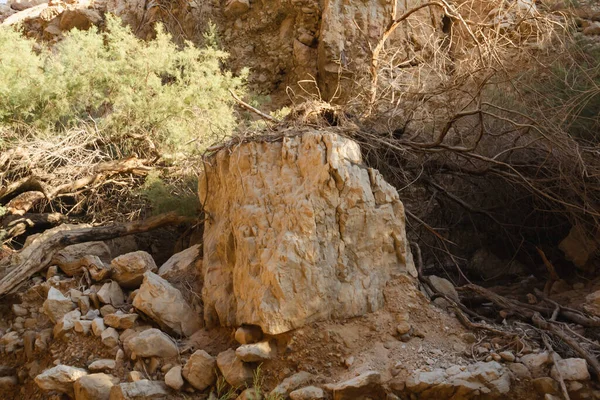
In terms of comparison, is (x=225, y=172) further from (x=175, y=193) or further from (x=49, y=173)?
(x=49, y=173)

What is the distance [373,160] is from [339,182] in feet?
4.25

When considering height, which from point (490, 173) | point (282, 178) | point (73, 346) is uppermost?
point (282, 178)

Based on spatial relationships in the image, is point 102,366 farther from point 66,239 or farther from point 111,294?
point 66,239

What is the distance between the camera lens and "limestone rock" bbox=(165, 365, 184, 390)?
13.7ft

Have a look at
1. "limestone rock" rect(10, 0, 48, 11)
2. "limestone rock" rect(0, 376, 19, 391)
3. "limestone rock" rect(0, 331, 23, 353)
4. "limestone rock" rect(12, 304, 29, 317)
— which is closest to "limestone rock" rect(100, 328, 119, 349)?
"limestone rock" rect(0, 376, 19, 391)

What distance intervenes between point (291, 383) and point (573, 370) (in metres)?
1.84

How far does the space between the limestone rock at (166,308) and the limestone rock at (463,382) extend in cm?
209

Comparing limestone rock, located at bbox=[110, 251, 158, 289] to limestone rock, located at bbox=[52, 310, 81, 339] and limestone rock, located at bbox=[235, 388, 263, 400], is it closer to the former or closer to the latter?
limestone rock, located at bbox=[52, 310, 81, 339]

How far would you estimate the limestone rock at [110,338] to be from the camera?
470 cm

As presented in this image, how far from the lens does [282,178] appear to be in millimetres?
4859

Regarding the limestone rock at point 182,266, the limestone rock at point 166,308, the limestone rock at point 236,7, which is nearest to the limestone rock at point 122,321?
the limestone rock at point 166,308

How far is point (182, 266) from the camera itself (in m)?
5.67

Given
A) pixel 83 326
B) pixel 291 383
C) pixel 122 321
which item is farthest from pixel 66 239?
pixel 291 383

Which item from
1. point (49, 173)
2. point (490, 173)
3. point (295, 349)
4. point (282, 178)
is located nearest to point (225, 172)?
point (282, 178)
